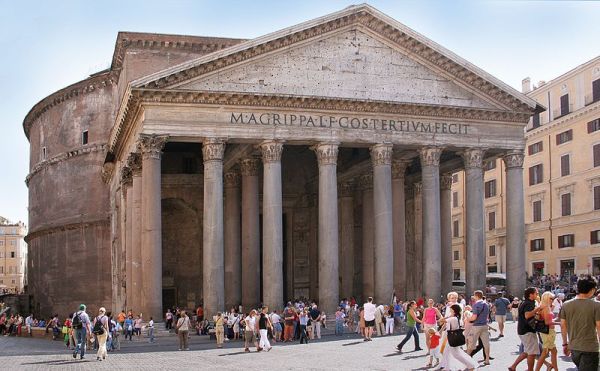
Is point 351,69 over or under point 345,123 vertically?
over

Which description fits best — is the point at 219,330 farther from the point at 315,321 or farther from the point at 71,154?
the point at 71,154

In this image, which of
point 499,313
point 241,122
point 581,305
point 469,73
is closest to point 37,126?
point 241,122

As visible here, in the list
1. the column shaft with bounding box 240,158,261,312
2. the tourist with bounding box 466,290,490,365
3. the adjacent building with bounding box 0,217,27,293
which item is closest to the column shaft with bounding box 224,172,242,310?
the column shaft with bounding box 240,158,261,312

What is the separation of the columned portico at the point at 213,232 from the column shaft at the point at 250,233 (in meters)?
3.85

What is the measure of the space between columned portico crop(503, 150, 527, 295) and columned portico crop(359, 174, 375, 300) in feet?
18.7

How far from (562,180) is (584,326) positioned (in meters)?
37.6

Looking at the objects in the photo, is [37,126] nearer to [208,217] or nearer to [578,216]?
[208,217]

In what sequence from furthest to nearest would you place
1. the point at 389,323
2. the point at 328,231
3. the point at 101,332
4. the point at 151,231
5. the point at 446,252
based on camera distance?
the point at 446,252 → the point at 328,231 → the point at 151,231 → the point at 389,323 → the point at 101,332

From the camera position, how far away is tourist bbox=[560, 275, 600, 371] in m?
8.79

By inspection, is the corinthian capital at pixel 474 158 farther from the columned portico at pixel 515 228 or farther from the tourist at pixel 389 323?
the tourist at pixel 389 323

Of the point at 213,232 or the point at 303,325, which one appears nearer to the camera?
the point at 303,325

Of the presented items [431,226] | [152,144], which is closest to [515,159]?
[431,226]

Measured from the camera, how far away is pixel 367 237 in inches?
1377

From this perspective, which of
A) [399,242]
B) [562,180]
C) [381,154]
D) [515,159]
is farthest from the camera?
[562,180]
